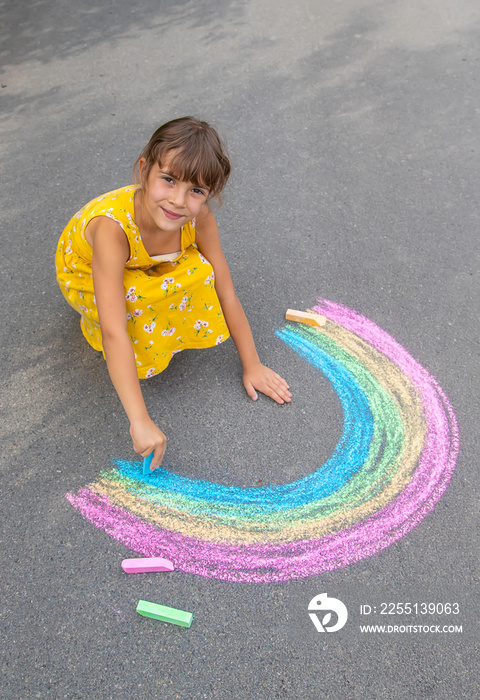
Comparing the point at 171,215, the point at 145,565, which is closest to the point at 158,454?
the point at 145,565

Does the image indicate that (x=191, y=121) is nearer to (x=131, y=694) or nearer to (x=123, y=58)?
(x=131, y=694)

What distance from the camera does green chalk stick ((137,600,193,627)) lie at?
1.74 m

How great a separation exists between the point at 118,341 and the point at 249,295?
1097 millimetres

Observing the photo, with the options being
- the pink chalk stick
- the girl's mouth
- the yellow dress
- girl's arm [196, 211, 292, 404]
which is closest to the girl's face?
the girl's mouth

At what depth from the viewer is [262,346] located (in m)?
2.64

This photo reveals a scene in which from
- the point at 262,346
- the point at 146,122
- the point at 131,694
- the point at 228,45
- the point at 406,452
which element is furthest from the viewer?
the point at 228,45

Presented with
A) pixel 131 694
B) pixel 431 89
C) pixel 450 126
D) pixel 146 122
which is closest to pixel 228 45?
pixel 146 122

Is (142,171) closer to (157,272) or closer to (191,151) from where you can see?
(191,151)

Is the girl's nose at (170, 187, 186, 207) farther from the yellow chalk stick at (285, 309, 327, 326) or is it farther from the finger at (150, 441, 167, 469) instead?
the yellow chalk stick at (285, 309, 327, 326)

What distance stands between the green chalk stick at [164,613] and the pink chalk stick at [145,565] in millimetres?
108

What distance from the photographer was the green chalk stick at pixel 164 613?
174 centimetres

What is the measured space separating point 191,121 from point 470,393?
1627 millimetres

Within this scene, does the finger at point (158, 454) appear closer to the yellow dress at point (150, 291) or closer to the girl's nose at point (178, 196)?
the yellow dress at point (150, 291)

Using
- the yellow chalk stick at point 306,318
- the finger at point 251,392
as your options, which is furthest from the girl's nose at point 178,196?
the yellow chalk stick at point 306,318
